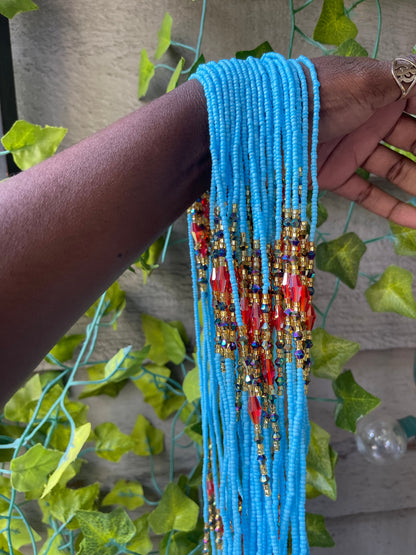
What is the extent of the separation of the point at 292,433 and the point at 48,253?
0.28 m

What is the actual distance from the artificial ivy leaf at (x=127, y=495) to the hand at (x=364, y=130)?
0.59m

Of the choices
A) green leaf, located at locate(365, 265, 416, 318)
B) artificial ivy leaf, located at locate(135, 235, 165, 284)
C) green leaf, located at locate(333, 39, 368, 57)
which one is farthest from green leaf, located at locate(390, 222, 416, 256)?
artificial ivy leaf, located at locate(135, 235, 165, 284)

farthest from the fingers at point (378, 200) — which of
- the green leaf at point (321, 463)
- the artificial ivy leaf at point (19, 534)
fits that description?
the artificial ivy leaf at point (19, 534)

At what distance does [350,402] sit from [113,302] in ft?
1.25

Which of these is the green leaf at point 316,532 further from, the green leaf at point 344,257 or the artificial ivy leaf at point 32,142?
the artificial ivy leaf at point 32,142

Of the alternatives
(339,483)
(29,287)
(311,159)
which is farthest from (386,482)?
(29,287)

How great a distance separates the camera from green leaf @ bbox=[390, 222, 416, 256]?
2.36ft

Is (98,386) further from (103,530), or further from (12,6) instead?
(12,6)

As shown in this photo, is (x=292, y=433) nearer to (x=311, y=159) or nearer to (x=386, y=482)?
(x=311, y=159)

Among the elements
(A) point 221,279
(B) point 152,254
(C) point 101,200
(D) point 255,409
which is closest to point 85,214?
(C) point 101,200

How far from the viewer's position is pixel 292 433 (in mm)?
480

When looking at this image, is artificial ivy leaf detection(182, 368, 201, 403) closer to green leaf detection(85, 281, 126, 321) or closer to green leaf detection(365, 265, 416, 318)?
green leaf detection(85, 281, 126, 321)

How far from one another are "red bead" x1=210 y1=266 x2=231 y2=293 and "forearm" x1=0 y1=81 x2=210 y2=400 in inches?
2.7

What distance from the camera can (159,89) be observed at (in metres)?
0.73
